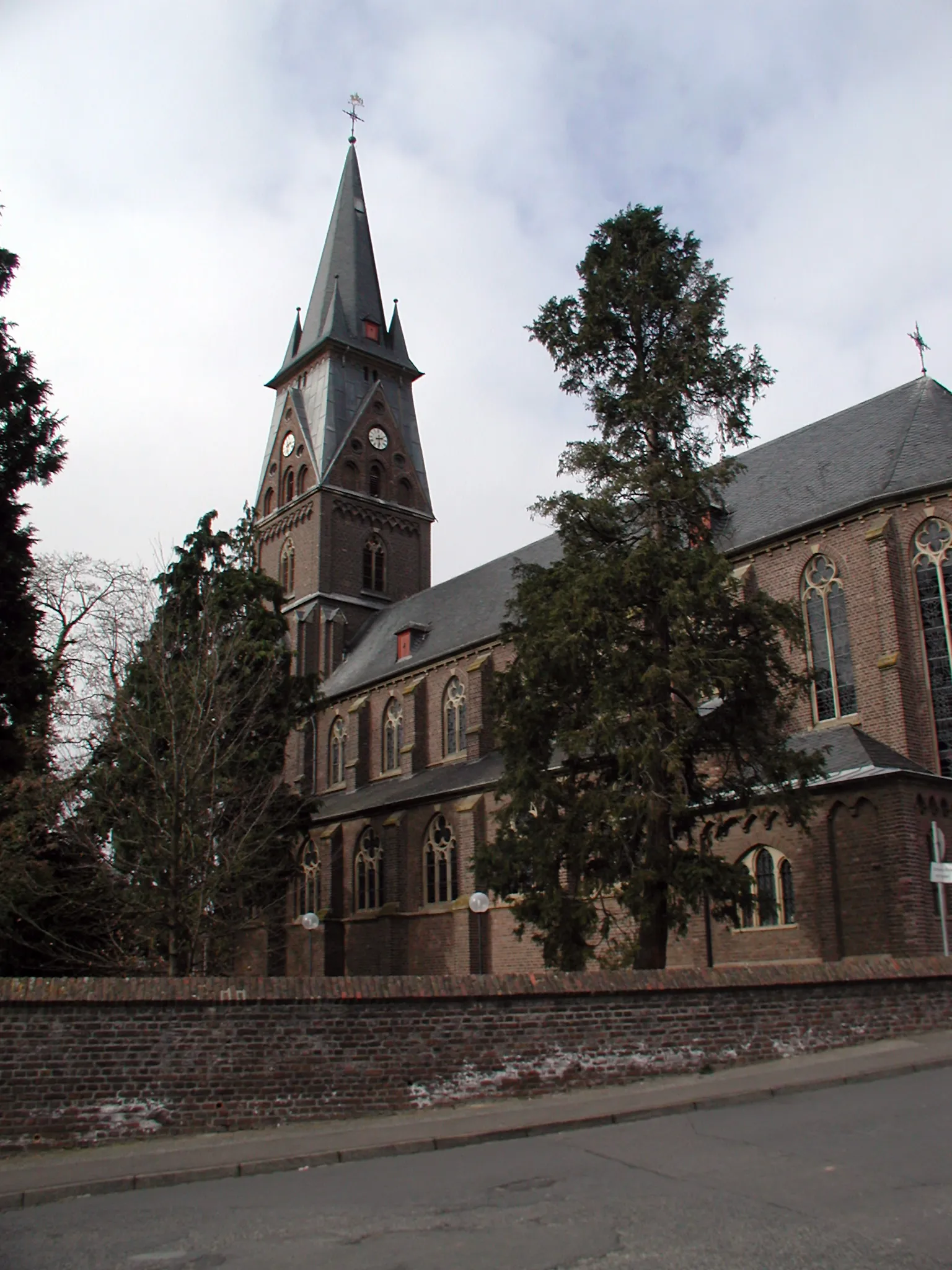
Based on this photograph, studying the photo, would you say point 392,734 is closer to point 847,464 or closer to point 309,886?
point 309,886

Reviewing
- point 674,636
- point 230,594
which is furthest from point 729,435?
point 230,594

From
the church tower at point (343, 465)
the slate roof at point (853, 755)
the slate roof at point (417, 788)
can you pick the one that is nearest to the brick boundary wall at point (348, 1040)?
the slate roof at point (853, 755)

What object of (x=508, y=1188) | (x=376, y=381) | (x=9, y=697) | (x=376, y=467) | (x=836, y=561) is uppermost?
(x=376, y=381)

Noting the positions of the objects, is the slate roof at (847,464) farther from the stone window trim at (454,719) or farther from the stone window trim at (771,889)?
the stone window trim at (454,719)

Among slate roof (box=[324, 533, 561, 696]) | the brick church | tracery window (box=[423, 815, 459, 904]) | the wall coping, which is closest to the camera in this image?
the wall coping

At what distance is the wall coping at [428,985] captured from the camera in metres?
10.7

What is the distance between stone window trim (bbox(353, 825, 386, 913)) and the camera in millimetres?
34531

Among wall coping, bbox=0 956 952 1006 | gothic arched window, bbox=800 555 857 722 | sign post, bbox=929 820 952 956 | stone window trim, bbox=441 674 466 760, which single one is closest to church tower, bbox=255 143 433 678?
stone window trim, bbox=441 674 466 760

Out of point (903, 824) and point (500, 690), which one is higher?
point (500, 690)

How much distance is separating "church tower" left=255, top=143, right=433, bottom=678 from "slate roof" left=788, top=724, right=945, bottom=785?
25508mm

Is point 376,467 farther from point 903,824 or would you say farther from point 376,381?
point 903,824

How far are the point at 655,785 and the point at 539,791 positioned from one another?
2107mm

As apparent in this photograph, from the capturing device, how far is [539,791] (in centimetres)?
1873

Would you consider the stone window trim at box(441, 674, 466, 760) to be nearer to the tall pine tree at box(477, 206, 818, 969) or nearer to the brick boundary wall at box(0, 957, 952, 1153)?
the tall pine tree at box(477, 206, 818, 969)
